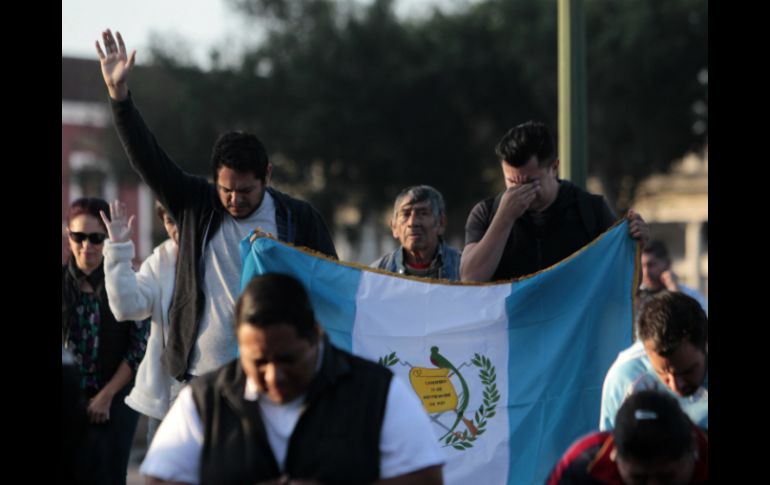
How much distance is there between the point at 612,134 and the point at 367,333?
26.7 metres

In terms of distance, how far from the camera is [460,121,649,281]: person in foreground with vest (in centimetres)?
640

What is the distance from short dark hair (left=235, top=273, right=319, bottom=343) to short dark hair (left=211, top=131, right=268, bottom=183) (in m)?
2.05

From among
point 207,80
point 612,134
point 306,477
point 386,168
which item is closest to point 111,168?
point 207,80

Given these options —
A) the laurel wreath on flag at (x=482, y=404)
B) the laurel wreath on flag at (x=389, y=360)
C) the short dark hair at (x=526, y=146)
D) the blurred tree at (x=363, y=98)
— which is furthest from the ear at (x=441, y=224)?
the blurred tree at (x=363, y=98)

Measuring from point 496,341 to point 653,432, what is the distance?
252 centimetres

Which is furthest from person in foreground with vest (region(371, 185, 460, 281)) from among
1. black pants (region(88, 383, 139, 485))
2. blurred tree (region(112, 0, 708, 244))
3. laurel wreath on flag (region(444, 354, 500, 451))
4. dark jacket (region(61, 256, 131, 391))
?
blurred tree (region(112, 0, 708, 244))

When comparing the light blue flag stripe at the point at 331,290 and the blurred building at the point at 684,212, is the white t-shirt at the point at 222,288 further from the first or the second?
the blurred building at the point at 684,212

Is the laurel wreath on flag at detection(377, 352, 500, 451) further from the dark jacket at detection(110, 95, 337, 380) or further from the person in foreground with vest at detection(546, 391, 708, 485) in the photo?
the person in foreground with vest at detection(546, 391, 708, 485)

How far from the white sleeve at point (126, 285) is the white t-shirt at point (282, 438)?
2081 millimetres

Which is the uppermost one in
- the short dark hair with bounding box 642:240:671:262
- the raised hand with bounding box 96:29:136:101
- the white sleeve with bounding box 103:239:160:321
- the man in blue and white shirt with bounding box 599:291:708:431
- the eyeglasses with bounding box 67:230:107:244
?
the raised hand with bounding box 96:29:136:101

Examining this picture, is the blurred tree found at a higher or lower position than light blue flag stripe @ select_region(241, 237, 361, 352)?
higher

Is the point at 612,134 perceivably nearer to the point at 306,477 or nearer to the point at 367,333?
the point at 367,333

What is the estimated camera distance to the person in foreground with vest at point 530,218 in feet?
21.0

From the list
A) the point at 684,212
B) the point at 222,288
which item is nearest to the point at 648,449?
the point at 222,288
